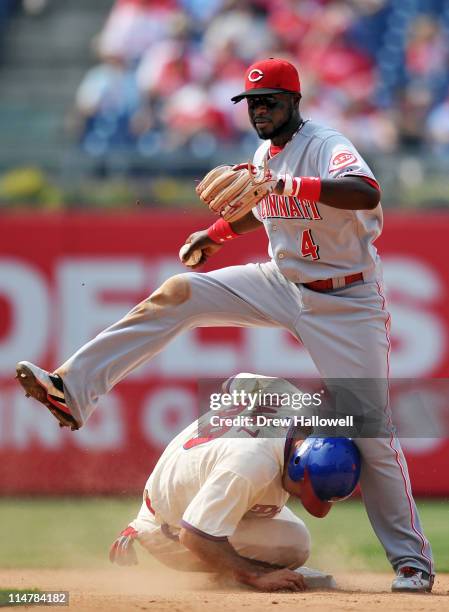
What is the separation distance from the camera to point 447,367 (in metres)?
9.12

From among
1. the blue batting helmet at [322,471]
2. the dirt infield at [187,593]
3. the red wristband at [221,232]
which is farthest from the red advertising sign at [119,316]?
the blue batting helmet at [322,471]

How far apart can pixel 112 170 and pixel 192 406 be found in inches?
75.5

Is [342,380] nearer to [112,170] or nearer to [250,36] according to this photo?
[112,170]

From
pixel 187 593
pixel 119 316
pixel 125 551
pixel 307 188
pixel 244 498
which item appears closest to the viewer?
pixel 307 188

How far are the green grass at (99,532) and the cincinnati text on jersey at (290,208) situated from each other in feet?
6.62

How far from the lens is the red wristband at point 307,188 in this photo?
523 cm

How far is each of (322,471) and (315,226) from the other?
3.64 ft

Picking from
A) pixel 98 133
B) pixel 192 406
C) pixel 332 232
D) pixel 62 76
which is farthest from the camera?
pixel 62 76

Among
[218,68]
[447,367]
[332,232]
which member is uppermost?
[218,68]

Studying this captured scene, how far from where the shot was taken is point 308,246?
5.70 m

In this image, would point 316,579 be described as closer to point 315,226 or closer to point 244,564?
point 244,564

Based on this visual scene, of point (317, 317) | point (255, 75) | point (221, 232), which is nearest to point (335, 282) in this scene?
point (317, 317)

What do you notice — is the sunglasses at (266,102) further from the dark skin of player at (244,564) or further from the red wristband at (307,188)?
the dark skin of player at (244,564)

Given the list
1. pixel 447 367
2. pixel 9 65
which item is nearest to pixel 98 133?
pixel 9 65
